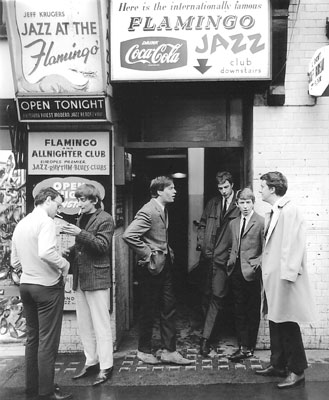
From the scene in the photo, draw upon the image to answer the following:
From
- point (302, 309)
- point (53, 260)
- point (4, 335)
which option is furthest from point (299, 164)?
point (4, 335)

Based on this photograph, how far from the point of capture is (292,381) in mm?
4582

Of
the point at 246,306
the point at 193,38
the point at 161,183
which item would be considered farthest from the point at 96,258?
the point at 193,38

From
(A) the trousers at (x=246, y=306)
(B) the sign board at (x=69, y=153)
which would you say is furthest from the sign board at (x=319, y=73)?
(B) the sign board at (x=69, y=153)

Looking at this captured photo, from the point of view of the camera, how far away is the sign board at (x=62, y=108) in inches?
208

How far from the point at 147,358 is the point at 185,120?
3.08 meters

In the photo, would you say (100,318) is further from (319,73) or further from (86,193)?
(319,73)

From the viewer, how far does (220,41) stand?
5.34 meters

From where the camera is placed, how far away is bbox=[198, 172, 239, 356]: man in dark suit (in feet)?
18.1


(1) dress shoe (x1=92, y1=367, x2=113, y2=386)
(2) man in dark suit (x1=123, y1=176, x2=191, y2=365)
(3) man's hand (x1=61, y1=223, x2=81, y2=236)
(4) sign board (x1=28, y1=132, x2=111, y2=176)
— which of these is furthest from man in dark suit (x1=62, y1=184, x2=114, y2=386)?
(4) sign board (x1=28, y1=132, x2=111, y2=176)

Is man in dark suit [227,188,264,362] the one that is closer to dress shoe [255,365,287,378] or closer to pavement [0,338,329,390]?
pavement [0,338,329,390]

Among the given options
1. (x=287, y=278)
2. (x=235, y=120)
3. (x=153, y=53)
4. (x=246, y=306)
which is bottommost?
(x=246, y=306)

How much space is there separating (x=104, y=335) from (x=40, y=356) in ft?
2.36

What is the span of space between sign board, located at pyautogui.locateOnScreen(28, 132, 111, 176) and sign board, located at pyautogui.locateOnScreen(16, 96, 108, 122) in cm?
27

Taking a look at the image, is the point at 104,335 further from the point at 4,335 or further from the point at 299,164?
the point at 299,164
